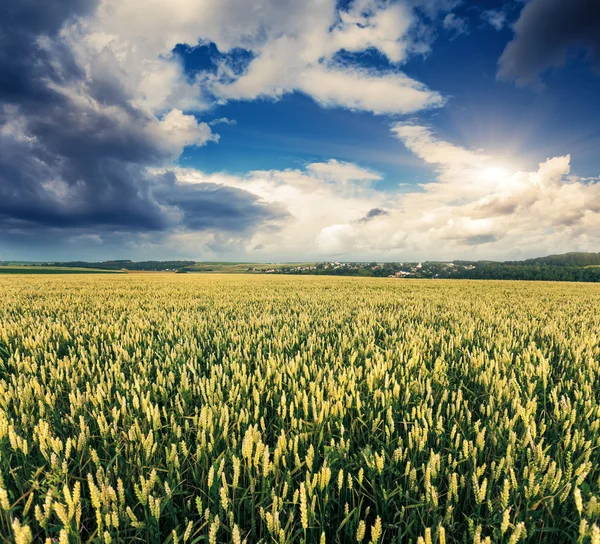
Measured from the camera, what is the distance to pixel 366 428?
2.38m

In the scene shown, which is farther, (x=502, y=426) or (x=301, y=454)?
(x=502, y=426)

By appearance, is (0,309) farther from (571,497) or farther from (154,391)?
(571,497)

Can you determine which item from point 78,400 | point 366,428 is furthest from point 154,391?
point 366,428

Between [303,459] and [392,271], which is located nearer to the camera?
[303,459]

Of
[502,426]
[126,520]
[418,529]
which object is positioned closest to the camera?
[126,520]

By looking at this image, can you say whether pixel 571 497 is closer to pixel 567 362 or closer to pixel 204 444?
pixel 204 444

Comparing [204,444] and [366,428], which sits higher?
[204,444]

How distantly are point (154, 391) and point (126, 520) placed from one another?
1.46 m

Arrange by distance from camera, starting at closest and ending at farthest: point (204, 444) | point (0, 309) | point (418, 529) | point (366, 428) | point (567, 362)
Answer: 1. point (418, 529)
2. point (204, 444)
3. point (366, 428)
4. point (567, 362)
5. point (0, 309)

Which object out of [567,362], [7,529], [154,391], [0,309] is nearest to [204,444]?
[7,529]

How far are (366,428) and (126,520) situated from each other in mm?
1608

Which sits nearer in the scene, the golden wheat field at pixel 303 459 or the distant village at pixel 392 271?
the golden wheat field at pixel 303 459

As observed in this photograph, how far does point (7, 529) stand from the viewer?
1.42m

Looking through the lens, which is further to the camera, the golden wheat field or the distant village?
the distant village
